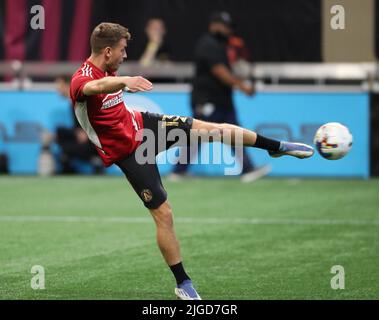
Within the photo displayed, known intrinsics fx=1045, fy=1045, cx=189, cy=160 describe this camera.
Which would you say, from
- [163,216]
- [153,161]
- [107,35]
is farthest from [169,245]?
[107,35]

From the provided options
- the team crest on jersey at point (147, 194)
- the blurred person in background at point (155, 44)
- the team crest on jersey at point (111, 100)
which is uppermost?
the blurred person in background at point (155, 44)

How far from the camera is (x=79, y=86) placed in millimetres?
8648

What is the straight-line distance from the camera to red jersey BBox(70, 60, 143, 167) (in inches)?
348

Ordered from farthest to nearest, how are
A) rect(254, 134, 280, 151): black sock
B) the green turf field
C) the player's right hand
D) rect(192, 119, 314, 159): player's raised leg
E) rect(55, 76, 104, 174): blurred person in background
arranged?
rect(55, 76, 104, 174): blurred person in background
rect(254, 134, 280, 151): black sock
the green turf field
rect(192, 119, 314, 159): player's raised leg
the player's right hand

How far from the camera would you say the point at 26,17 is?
778 inches

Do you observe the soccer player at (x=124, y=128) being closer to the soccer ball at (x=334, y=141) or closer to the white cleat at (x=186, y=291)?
the white cleat at (x=186, y=291)

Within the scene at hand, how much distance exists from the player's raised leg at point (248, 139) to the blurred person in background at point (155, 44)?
10226 mm

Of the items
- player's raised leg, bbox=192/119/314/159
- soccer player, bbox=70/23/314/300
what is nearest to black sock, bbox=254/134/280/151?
player's raised leg, bbox=192/119/314/159

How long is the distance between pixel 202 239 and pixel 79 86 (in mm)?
3894

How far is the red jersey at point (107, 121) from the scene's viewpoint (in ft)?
29.0

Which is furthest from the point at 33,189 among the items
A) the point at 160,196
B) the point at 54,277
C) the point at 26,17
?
the point at 160,196

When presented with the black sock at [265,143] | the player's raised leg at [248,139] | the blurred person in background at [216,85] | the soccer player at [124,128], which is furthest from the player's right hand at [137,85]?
the blurred person in background at [216,85]

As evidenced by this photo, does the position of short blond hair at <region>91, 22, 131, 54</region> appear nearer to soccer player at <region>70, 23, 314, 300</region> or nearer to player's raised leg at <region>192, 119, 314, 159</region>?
soccer player at <region>70, 23, 314, 300</region>

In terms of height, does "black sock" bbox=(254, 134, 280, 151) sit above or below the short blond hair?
below
